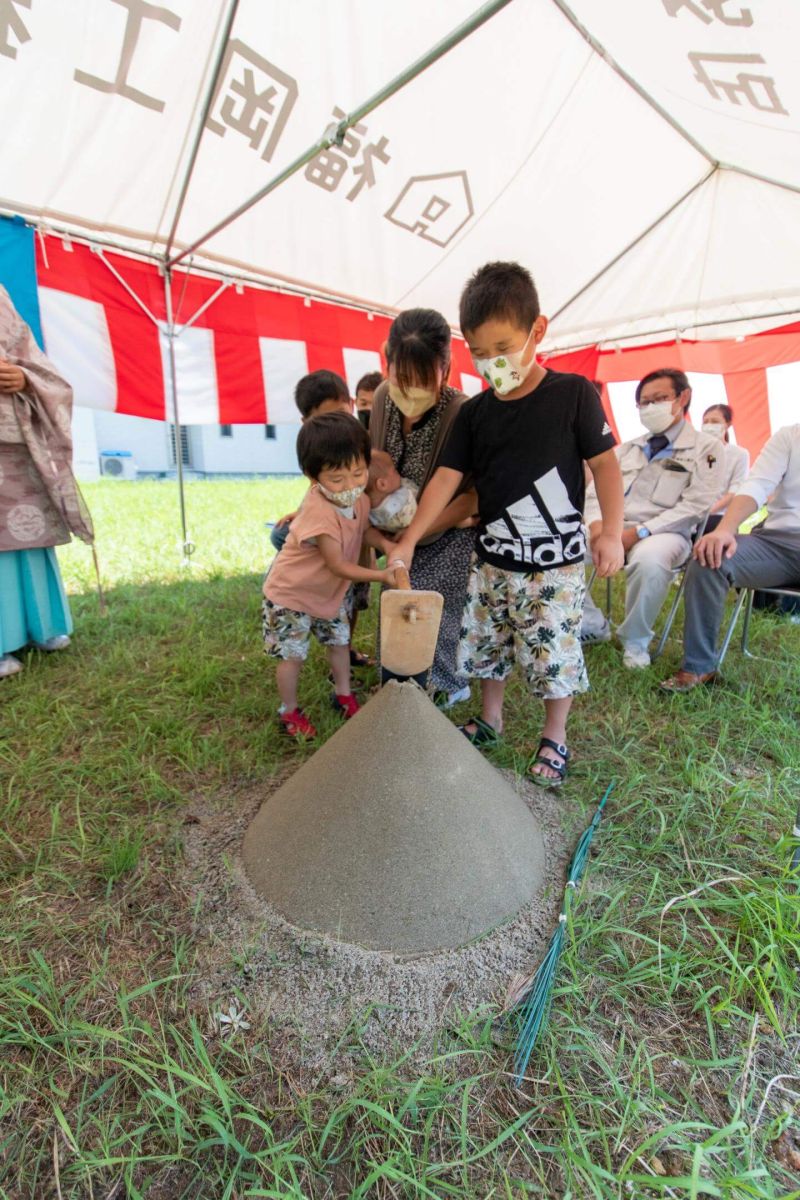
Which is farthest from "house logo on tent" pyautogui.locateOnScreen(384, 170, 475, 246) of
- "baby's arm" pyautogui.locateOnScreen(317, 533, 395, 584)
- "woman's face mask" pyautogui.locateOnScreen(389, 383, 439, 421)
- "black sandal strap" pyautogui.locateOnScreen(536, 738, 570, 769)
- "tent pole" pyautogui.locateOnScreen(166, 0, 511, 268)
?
"black sandal strap" pyautogui.locateOnScreen(536, 738, 570, 769)

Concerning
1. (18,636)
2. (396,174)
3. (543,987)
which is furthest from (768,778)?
(396,174)

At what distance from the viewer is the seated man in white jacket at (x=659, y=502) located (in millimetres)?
3033

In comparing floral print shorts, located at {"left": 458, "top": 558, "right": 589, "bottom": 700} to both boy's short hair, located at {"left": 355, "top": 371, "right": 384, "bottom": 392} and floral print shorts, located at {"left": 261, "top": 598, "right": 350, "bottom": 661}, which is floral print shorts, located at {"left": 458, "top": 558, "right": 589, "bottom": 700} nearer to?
floral print shorts, located at {"left": 261, "top": 598, "right": 350, "bottom": 661}

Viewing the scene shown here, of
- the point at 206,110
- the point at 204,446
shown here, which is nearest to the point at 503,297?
the point at 206,110

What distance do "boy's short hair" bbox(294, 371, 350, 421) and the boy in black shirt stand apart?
84 cm

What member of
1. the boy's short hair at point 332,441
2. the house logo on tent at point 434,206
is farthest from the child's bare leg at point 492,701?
the house logo on tent at point 434,206

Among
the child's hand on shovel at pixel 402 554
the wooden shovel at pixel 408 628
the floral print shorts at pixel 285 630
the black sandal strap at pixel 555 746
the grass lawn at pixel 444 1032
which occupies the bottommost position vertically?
the grass lawn at pixel 444 1032

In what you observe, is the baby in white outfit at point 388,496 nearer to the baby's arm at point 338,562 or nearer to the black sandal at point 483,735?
the baby's arm at point 338,562

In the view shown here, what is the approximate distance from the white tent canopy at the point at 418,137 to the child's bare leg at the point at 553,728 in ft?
8.12

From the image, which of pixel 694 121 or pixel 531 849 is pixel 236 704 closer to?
pixel 531 849

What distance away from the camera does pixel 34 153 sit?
276 centimetres

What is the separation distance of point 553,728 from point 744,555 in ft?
4.92

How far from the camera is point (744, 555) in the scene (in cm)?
270

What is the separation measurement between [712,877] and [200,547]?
5050 mm
